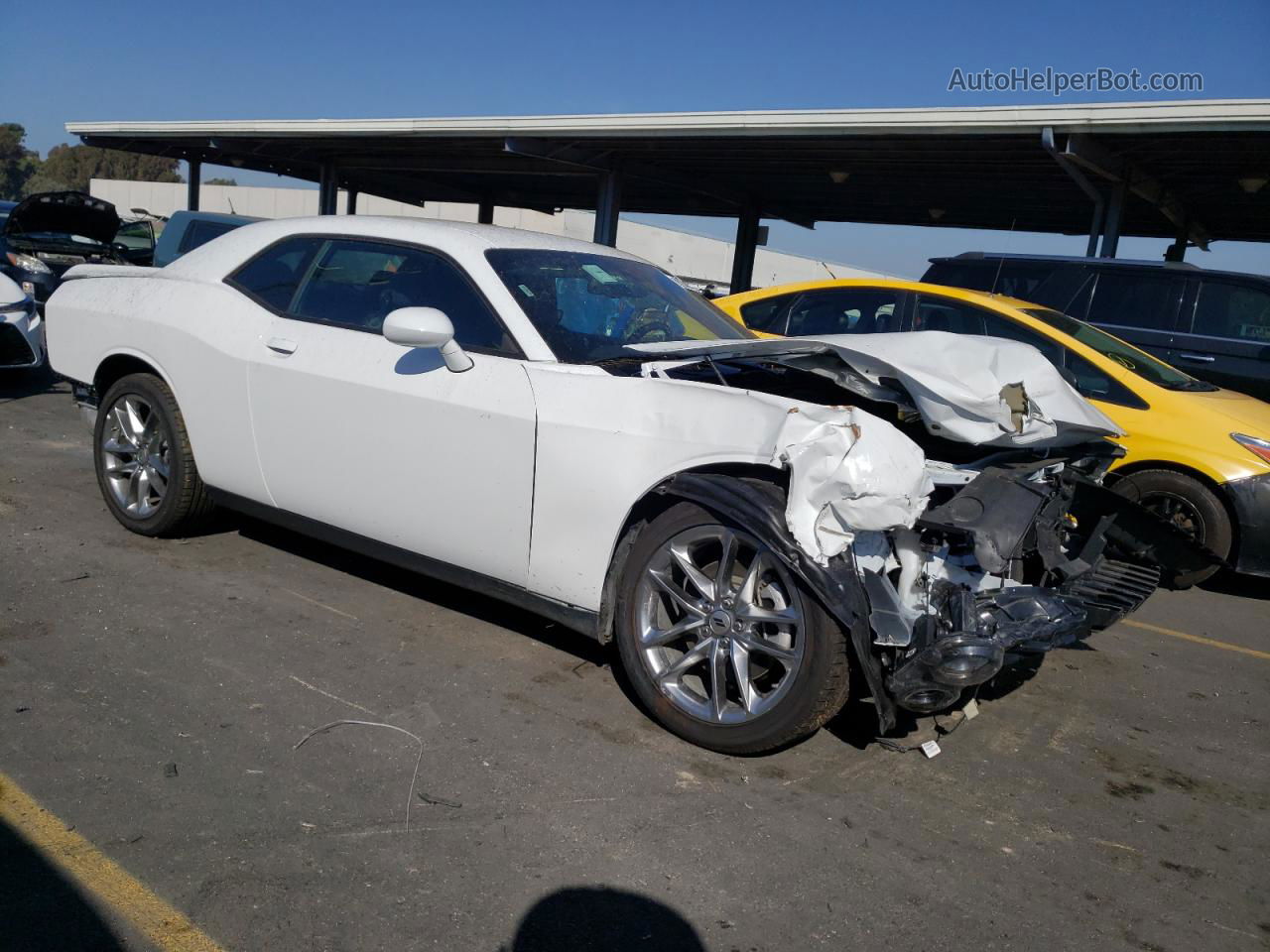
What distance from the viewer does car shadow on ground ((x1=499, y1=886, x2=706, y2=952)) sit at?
236cm

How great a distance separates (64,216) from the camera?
13.9 meters

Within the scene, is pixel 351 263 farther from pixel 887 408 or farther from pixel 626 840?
pixel 626 840

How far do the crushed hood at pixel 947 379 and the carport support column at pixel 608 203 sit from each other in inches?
563

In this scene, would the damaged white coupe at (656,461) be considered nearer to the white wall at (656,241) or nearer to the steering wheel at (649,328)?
the steering wheel at (649,328)

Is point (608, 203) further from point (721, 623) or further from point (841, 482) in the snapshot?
point (841, 482)

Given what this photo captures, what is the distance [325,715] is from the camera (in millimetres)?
3381

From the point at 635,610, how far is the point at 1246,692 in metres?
3.02

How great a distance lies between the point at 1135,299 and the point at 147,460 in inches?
310

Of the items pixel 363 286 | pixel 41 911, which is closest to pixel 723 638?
pixel 41 911

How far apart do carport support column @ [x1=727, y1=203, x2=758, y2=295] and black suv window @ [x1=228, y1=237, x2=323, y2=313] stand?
57.2 feet

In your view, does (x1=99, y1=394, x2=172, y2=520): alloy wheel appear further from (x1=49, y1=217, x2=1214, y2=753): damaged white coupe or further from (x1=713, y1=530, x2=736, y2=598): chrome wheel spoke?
(x1=713, y1=530, x2=736, y2=598): chrome wheel spoke

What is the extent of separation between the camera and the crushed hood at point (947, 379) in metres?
3.44

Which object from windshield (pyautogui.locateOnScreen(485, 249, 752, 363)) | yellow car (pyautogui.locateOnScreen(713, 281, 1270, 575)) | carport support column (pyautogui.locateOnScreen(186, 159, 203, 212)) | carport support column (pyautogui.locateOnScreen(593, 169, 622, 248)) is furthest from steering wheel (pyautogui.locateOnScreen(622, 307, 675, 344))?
carport support column (pyautogui.locateOnScreen(186, 159, 203, 212))

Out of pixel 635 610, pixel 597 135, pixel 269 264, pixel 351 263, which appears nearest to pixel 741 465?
pixel 635 610
